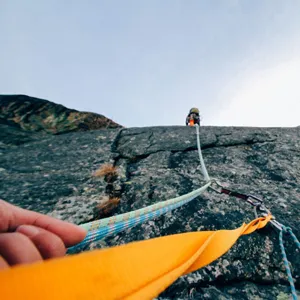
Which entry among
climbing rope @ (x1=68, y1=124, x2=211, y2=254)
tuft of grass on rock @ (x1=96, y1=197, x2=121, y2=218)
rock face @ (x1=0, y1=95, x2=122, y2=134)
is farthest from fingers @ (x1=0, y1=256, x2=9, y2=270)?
rock face @ (x1=0, y1=95, x2=122, y2=134)

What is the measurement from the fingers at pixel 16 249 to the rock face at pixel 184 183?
1183 mm

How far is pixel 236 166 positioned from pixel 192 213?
1453 millimetres

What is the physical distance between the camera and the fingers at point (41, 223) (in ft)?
2.25

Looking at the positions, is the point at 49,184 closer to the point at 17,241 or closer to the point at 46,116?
the point at 17,241

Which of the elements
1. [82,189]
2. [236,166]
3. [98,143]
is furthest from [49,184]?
[236,166]

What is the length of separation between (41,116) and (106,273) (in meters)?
6.61

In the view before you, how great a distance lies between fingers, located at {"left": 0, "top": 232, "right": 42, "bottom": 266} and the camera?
0.48 m

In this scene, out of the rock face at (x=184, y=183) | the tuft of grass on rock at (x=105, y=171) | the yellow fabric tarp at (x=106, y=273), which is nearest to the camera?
the yellow fabric tarp at (x=106, y=273)

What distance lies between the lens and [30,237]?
570 millimetres

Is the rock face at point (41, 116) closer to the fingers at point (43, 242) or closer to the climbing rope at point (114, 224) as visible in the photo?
the climbing rope at point (114, 224)

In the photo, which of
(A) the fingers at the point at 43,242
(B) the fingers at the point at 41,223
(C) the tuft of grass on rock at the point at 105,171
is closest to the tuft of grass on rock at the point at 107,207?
(C) the tuft of grass on rock at the point at 105,171

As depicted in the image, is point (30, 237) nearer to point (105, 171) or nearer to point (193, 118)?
point (105, 171)


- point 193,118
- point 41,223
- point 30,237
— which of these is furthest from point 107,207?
point 193,118

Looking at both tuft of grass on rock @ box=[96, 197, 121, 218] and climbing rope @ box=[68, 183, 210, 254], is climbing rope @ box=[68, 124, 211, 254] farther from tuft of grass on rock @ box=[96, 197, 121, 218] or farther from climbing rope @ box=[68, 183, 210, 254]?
tuft of grass on rock @ box=[96, 197, 121, 218]
